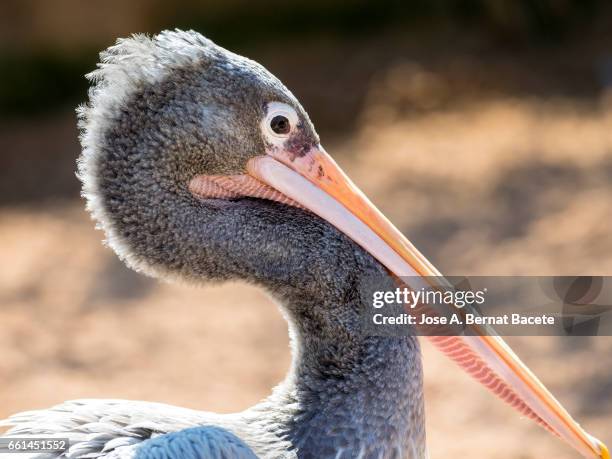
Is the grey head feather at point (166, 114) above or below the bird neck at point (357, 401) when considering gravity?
above

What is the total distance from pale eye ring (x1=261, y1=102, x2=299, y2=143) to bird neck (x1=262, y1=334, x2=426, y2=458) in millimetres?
655

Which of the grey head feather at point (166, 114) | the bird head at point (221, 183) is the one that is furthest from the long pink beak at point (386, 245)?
the grey head feather at point (166, 114)

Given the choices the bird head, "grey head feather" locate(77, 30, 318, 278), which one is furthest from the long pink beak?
"grey head feather" locate(77, 30, 318, 278)

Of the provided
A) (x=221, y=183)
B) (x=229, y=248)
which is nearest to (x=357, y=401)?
(x=229, y=248)

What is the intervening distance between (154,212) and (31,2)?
6945 millimetres

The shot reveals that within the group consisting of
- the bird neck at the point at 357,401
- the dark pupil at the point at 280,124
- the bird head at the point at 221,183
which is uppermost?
the dark pupil at the point at 280,124

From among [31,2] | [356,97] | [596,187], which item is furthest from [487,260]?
[31,2]

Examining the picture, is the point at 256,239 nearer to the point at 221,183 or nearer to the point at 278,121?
the point at 221,183

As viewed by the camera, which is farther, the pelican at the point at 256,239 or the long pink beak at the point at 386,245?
the long pink beak at the point at 386,245

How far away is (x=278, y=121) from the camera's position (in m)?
3.05

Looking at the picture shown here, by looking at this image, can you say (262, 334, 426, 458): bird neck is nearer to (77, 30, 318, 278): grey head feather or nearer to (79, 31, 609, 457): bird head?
(79, 31, 609, 457): bird head

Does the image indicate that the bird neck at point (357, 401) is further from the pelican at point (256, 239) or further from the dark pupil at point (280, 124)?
the dark pupil at point (280, 124)

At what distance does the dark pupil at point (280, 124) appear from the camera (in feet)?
9.98

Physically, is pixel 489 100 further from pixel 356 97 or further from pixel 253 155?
pixel 253 155
